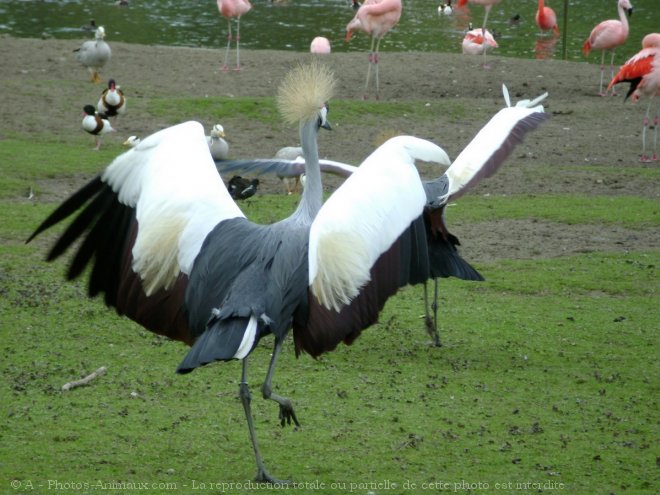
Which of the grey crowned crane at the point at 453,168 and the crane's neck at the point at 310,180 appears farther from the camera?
the grey crowned crane at the point at 453,168

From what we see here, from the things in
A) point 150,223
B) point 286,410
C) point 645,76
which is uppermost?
point 150,223

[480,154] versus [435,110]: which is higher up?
[480,154]

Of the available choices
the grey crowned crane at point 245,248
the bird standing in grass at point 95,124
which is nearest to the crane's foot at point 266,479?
the grey crowned crane at point 245,248

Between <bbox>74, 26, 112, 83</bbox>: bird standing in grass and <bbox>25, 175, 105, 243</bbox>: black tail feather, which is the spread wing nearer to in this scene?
<bbox>25, 175, 105, 243</bbox>: black tail feather

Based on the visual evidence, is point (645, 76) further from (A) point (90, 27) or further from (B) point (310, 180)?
(A) point (90, 27)

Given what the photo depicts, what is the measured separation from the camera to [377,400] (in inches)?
221

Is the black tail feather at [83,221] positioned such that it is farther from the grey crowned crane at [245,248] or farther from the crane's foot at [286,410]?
the crane's foot at [286,410]

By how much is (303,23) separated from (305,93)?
64.7ft

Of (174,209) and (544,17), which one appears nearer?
(174,209)

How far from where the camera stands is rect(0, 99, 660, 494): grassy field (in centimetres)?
473

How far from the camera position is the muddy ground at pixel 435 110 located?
375 inches

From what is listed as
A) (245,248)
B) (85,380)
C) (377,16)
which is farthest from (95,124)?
(245,248)

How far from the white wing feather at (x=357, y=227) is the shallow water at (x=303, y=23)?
1678 cm

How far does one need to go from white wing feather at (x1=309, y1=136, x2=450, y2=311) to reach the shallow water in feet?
55.1
